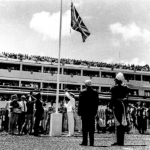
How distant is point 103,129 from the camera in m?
14.2

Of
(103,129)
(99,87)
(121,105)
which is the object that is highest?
(99,87)

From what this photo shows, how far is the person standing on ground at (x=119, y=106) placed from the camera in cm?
739

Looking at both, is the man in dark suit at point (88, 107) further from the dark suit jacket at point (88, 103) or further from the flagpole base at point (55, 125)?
the flagpole base at point (55, 125)

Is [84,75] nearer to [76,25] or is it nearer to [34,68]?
[34,68]

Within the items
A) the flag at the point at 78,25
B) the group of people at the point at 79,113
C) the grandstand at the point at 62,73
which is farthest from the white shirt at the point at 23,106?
the grandstand at the point at 62,73

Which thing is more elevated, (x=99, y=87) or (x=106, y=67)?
(x=106, y=67)

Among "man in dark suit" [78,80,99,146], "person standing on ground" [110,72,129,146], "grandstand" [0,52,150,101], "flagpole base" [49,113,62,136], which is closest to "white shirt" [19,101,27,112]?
"flagpole base" [49,113,62,136]

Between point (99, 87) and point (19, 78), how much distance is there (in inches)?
516

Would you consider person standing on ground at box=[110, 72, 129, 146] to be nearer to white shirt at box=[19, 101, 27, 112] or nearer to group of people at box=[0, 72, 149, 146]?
group of people at box=[0, 72, 149, 146]

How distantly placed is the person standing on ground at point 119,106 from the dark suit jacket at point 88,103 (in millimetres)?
509

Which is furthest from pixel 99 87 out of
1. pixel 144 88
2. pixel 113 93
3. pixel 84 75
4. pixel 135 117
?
pixel 113 93

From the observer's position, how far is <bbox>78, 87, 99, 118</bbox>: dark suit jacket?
7699mm

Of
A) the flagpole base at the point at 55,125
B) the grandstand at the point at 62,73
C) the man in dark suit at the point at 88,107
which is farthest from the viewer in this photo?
the grandstand at the point at 62,73

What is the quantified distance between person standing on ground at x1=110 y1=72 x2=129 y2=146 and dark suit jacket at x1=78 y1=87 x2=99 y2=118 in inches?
20.0
